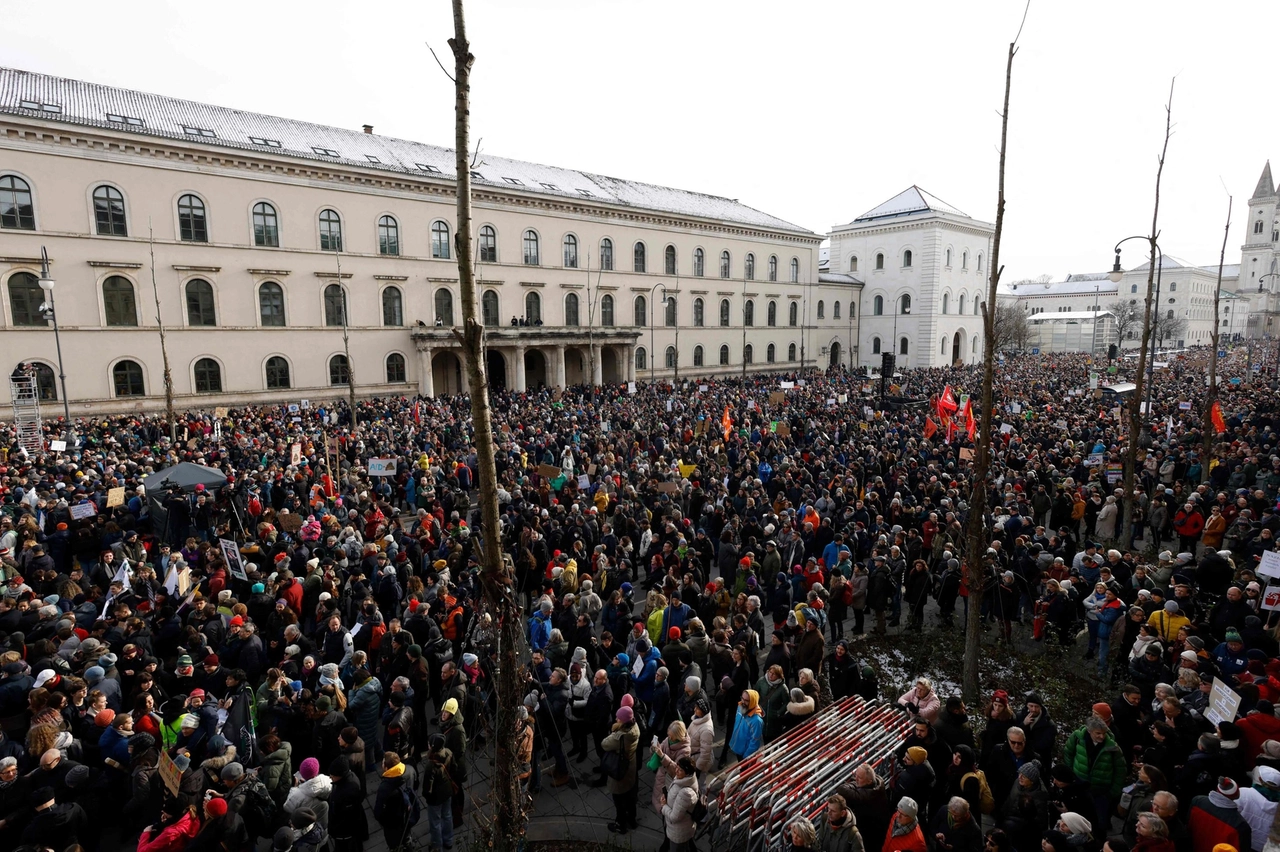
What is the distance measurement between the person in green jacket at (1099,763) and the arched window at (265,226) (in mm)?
38150

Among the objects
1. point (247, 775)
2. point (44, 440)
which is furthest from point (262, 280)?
point (247, 775)

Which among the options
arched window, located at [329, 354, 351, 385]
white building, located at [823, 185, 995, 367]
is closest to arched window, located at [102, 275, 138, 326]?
arched window, located at [329, 354, 351, 385]

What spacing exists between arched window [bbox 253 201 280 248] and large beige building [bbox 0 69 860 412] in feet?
0.34

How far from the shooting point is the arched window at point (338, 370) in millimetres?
36500

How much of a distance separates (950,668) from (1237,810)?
16.3ft

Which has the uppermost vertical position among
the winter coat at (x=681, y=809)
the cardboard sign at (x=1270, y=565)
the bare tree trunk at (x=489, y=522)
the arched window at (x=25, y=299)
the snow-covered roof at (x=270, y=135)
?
the snow-covered roof at (x=270, y=135)

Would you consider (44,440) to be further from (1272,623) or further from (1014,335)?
(1014,335)

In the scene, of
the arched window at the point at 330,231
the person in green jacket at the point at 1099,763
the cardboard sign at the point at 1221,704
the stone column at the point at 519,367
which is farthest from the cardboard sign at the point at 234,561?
the stone column at the point at 519,367

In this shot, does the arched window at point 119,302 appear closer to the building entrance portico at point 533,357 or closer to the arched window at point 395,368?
the arched window at point 395,368

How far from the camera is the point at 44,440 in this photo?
70.4 feet

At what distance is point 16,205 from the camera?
1089 inches

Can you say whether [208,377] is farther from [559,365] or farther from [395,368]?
[559,365]

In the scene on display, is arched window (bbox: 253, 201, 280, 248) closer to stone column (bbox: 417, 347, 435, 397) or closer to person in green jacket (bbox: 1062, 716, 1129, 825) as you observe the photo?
stone column (bbox: 417, 347, 435, 397)

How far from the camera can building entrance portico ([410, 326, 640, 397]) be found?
37688 mm
